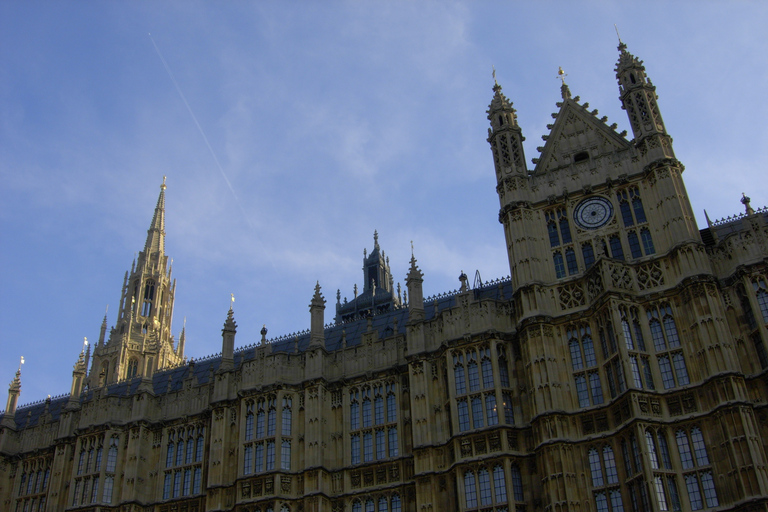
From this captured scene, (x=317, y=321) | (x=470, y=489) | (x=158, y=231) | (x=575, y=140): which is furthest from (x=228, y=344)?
(x=158, y=231)

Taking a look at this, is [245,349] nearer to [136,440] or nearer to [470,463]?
[136,440]

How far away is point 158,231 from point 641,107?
69.9 meters

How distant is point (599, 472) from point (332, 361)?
50.9ft

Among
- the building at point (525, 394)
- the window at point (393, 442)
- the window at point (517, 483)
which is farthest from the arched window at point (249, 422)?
the window at point (517, 483)

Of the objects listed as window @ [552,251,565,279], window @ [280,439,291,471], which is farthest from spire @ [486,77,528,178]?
window @ [280,439,291,471]

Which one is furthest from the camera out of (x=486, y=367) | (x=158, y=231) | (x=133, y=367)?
→ (x=158, y=231)

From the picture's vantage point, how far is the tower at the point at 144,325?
8086 cm

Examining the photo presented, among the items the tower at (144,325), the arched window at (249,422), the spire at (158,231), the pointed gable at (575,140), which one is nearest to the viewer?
the arched window at (249,422)

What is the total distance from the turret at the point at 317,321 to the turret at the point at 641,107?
1879 centimetres

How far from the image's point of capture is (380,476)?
3681 centimetres

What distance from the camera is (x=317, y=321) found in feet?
139

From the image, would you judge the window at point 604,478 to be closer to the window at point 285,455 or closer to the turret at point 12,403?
the window at point 285,455

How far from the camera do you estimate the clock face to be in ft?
125

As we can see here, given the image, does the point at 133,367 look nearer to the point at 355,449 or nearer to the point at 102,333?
the point at 102,333
